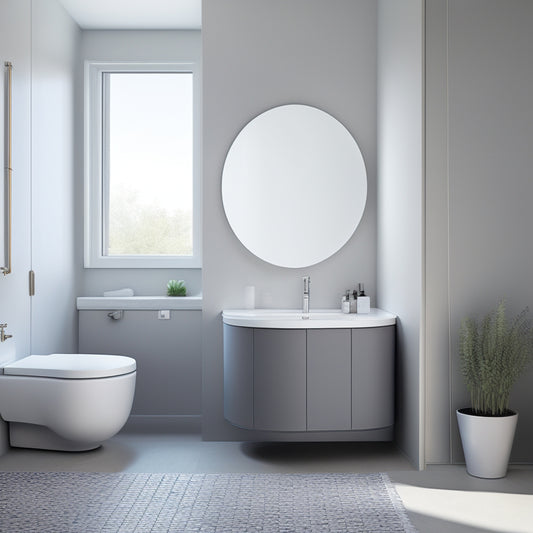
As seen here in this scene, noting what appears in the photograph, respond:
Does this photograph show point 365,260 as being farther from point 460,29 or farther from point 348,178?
point 460,29

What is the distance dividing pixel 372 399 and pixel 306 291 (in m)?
0.66

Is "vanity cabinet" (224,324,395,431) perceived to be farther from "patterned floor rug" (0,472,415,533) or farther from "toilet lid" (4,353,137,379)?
"toilet lid" (4,353,137,379)

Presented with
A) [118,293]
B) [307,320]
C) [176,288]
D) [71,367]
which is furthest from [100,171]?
[307,320]

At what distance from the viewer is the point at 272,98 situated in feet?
12.6

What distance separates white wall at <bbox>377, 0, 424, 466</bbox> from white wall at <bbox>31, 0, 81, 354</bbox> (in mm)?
1905

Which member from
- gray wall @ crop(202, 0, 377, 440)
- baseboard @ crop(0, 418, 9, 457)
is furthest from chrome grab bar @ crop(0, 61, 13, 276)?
gray wall @ crop(202, 0, 377, 440)

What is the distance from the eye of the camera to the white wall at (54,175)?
381 centimetres

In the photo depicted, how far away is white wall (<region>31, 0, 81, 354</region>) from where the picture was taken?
3811 millimetres

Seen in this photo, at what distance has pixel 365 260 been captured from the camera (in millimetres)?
3875

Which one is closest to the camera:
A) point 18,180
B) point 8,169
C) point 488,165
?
point 488,165

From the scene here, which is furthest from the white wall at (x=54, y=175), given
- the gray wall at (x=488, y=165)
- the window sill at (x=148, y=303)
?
the gray wall at (x=488, y=165)

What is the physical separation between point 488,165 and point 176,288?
204 centimetres

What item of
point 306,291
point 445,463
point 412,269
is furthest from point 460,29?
point 445,463

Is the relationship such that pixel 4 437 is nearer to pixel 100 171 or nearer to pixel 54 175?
pixel 54 175
